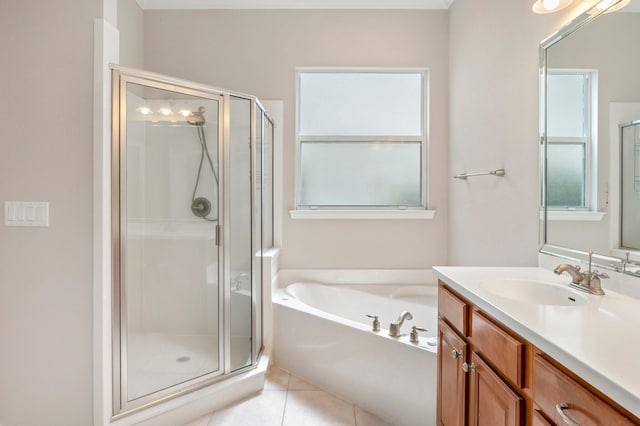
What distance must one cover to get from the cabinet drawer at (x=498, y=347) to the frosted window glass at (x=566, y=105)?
934mm

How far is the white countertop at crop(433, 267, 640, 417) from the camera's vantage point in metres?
0.60

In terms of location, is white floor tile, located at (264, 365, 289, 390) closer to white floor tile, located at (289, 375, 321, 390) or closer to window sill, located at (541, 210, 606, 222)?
white floor tile, located at (289, 375, 321, 390)

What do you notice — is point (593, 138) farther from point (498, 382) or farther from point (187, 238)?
point (187, 238)

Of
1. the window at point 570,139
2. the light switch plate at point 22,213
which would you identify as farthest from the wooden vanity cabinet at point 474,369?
the light switch plate at point 22,213

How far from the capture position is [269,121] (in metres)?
→ 2.63

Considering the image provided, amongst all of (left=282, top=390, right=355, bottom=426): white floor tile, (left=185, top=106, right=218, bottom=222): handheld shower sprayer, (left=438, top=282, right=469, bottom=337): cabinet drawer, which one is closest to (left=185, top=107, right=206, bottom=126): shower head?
(left=185, top=106, right=218, bottom=222): handheld shower sprayer

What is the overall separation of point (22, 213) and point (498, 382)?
215 cm

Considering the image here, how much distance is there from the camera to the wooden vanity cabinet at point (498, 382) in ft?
2.22

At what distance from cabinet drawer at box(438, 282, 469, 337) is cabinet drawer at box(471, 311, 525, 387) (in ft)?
0.14

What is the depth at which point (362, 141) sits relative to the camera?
282 cm

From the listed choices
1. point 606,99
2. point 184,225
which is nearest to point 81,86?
point 184,225

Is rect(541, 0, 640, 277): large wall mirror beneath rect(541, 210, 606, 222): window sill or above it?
above

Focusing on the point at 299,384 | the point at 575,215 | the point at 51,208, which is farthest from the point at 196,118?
the point at 575,215

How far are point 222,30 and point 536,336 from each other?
3.00 meters
